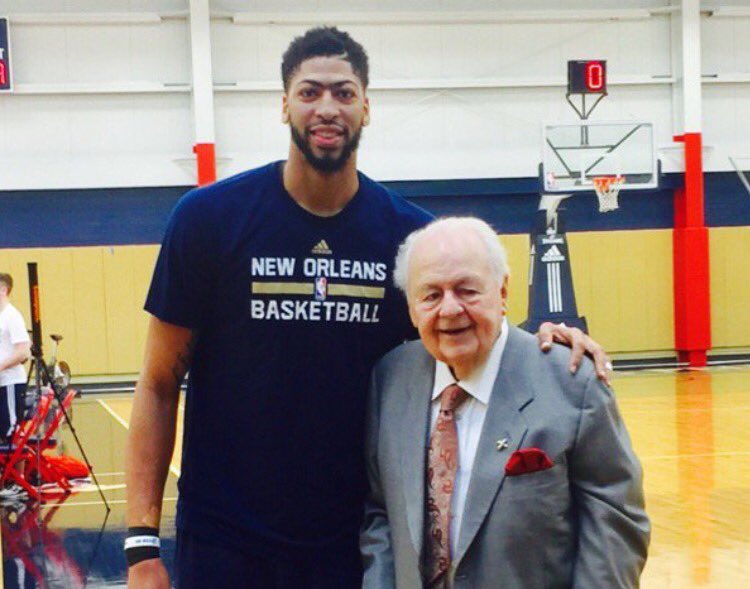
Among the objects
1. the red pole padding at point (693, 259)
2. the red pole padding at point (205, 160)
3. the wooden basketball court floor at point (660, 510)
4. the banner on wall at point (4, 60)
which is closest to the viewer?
the wooden basketball court floor at point (660, 510)

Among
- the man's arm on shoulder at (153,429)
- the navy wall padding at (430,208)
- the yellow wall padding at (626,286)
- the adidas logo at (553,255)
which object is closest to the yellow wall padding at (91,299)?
the navy wall padding at (430,208)

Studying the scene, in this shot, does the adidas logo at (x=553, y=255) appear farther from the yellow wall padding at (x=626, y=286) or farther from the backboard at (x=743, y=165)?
the backboard at (x=743, y=165)

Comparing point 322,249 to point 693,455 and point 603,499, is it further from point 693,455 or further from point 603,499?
point 693,455

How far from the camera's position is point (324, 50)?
2.75m

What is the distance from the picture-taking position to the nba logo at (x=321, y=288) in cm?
273

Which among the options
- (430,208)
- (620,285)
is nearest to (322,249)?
(430,208)

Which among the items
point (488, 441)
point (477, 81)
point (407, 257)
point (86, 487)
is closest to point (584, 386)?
point (488, 441)

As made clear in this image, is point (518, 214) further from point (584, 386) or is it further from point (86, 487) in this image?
point (584, 386)

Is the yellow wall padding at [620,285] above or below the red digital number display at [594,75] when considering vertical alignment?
below

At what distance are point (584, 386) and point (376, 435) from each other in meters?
0.46

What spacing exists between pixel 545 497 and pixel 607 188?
15.6 metres

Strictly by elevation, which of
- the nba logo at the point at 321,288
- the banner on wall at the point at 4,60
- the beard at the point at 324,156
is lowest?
the nba logo at the point at 321,288

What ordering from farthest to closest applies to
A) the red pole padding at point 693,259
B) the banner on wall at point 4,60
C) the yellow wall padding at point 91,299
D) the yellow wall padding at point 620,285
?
the yellow wall padding at point 620,285 < the red pole padding at point 693,259 < the yellow wall padding at point 91,299 < the banner on wall at point 4,60

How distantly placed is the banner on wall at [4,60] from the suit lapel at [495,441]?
52.1ft
